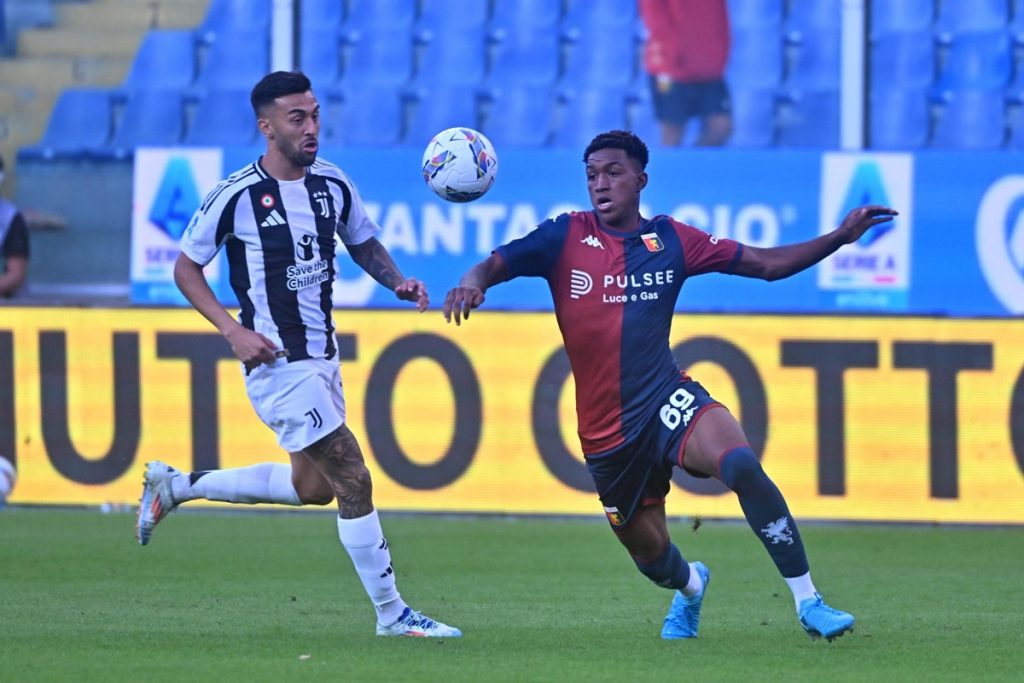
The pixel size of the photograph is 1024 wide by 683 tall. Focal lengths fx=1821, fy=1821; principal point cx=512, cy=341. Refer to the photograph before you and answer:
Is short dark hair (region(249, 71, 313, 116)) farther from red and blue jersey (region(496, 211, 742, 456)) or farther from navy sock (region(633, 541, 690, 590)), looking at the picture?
navy sock (region(633, 541, 690, 590))

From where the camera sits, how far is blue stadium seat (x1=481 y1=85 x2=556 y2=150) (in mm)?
15648

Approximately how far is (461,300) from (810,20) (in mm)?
9793

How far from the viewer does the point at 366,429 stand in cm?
1225

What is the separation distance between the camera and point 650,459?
7031 mm

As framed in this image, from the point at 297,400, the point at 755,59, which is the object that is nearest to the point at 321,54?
the point at 755,59

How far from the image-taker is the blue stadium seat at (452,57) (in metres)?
16.2

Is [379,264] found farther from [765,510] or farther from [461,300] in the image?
[765,510]

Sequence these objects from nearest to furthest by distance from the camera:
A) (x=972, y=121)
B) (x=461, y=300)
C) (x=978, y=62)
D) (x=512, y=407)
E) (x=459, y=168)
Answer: (x=461, y=300), (x=459, y=168), (x=512, y=407), (x=972, y=121), (x=978, y=62)

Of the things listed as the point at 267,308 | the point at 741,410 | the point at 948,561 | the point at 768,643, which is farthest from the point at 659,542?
the point at 741,410

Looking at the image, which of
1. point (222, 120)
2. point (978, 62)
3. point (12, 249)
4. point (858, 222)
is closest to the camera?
point (858, 222)

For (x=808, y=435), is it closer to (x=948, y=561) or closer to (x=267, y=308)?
(x=948, y=561)

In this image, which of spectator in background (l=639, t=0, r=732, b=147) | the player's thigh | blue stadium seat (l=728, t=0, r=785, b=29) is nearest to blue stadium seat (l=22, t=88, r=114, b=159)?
spectator in background (l=639, t=0, r=732, b=147)

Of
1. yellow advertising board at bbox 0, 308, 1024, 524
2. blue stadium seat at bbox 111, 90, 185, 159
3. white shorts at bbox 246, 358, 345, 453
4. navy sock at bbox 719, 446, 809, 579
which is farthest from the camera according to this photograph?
blue stadium seat at bbox 111, 90, 185, 159

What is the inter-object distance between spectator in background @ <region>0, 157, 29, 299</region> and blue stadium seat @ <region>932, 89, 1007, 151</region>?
753 cm
